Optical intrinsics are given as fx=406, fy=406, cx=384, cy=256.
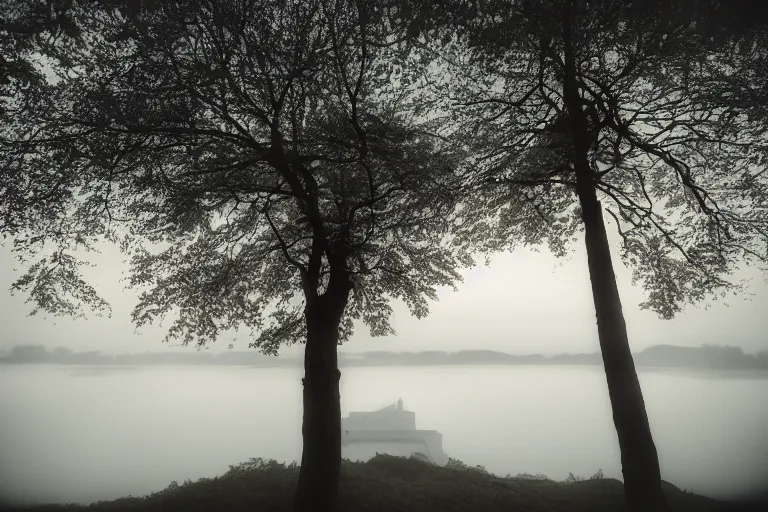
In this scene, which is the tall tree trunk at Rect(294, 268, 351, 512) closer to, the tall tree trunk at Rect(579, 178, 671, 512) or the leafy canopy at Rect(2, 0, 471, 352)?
the leafy canopy at Rect(2, 0, 471, 352)

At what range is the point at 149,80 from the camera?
9.47 metres

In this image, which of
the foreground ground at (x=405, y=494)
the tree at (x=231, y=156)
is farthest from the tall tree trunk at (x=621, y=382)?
the tree at (x=231, y=156)

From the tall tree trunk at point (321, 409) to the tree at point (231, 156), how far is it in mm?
41

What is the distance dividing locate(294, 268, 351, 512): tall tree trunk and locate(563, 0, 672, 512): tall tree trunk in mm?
7198

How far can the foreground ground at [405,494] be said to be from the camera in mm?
10414

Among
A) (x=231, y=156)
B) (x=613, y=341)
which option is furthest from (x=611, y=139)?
(x=231, y=156)

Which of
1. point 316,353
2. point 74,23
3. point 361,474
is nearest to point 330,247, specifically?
point 316,353

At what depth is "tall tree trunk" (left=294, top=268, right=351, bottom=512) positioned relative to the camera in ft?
33.6

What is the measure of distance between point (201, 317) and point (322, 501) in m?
7.20

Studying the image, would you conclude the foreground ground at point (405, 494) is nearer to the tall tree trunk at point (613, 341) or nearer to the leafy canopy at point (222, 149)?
the tall tree trunk at point (613, 341)

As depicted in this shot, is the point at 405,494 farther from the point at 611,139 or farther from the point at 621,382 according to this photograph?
the point at 611,139

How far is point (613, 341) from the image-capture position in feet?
35.4

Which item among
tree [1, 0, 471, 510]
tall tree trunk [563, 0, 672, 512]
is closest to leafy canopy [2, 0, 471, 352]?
tree [1, 0, 471, 510]

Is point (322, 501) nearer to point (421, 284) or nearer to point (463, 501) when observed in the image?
point (463, 501)
